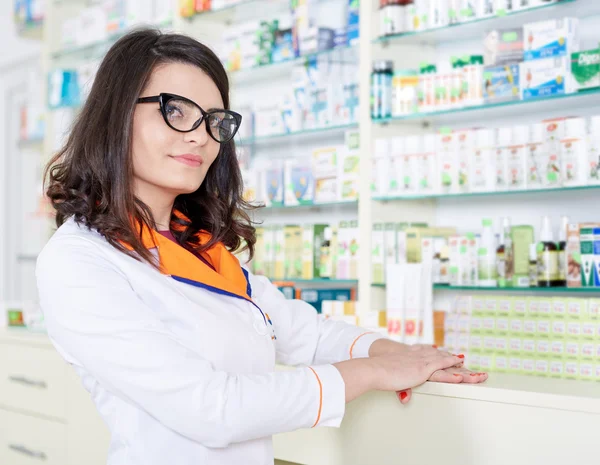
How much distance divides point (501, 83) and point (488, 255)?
651 millimetres

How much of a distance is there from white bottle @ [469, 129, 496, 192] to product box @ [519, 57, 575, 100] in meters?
0.19

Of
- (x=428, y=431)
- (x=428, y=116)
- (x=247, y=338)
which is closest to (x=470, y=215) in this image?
(x=428, y=116)

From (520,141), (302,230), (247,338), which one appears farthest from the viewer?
(302,230)

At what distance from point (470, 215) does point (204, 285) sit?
5.92ft

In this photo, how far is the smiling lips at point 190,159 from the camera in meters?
1.70

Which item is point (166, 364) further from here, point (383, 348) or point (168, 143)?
point (383, 348)

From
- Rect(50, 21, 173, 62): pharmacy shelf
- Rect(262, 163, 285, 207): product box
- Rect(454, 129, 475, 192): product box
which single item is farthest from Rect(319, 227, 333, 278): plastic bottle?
Rect(50, 21, 173, 62): pharmacy shelf

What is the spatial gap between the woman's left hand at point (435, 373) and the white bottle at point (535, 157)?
3.50 feet

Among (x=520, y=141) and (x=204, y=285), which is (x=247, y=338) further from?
(x=520, y=141)

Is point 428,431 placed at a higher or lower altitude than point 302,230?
lower

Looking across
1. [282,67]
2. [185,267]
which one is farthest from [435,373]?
[282,67]

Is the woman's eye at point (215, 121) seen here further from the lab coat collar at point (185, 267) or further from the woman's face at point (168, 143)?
the lab coat collar at point (185, 267)

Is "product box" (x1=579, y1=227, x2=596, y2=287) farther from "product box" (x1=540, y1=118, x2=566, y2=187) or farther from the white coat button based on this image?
the white coat button

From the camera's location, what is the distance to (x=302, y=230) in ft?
11.7
